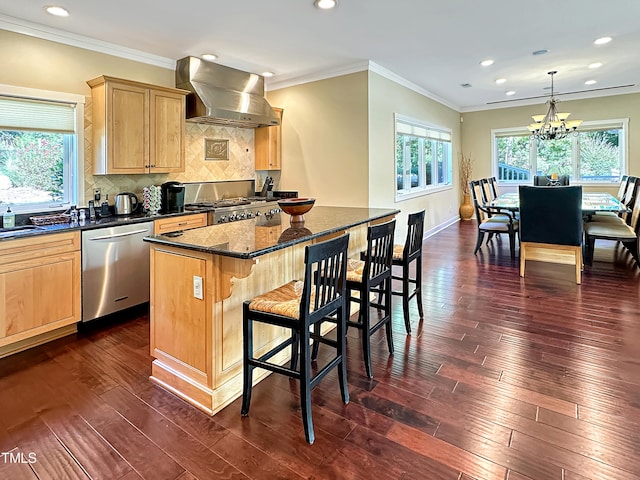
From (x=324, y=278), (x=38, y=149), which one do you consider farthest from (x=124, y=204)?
(x=324, y=278)

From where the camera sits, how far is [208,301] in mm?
2152

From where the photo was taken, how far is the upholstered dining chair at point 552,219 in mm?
4391

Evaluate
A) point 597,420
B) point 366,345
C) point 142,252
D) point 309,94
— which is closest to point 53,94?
point 142,252

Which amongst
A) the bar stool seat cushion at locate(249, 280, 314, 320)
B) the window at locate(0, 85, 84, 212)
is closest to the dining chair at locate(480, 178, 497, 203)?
the bar stool seat cushion at locate(249, 280, 314, 320)

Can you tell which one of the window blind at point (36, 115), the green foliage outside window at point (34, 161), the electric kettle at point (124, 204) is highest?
the window blind at point (36, 115)

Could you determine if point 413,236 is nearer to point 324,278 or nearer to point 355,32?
point 324,278

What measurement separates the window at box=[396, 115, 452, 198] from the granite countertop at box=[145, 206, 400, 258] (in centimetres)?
339

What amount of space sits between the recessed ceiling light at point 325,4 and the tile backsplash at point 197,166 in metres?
2.36

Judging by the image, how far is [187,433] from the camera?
1.98m

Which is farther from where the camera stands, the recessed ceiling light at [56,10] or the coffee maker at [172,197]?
the coffee maker at [172,197]

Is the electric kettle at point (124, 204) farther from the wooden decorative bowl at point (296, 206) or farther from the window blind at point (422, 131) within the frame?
the window blind at point (422, 131)

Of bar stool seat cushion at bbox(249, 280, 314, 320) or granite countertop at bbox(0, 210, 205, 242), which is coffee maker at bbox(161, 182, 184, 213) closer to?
granite countertop at bbox(0, 210, 205, 242)

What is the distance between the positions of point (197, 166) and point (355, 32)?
2.56 metres

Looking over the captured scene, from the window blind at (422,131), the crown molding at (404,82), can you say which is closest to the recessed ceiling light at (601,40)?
the crown molding at (404,82)
